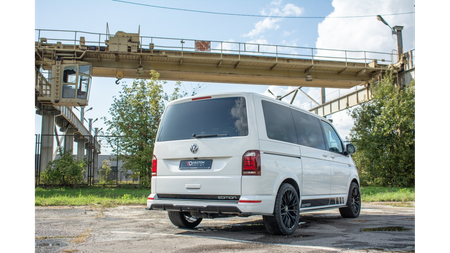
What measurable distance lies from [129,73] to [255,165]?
20651 mm

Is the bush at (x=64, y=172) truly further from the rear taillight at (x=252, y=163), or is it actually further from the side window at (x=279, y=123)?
the rear taillight at (x=252, y=163)

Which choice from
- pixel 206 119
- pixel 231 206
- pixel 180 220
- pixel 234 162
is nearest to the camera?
pixel 231 206

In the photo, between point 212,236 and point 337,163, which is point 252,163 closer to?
point 212,236

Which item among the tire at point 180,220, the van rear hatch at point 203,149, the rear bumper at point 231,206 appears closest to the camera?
the rear bumper at point 231,206

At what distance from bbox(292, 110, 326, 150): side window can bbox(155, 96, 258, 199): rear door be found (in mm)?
1489

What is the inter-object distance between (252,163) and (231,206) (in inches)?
25.4

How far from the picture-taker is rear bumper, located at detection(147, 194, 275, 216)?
15.4 feet

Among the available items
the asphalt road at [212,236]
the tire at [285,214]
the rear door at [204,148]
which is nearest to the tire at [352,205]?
the asphalt road at [212,236]

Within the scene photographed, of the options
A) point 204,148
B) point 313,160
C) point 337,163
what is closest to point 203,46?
point 337,163

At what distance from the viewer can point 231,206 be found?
15.6 ft

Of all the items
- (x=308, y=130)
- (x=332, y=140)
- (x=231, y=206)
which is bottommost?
(x=231, y=206)

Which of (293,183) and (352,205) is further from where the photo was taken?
(352,205)

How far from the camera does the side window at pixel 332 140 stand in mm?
7309

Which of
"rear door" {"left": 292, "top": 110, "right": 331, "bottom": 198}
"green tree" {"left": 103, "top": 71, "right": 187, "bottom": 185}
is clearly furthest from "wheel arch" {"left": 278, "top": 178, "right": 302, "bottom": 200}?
"green tree" {"left": 103, "top": 71, "right": 187, "bottom": 185}
